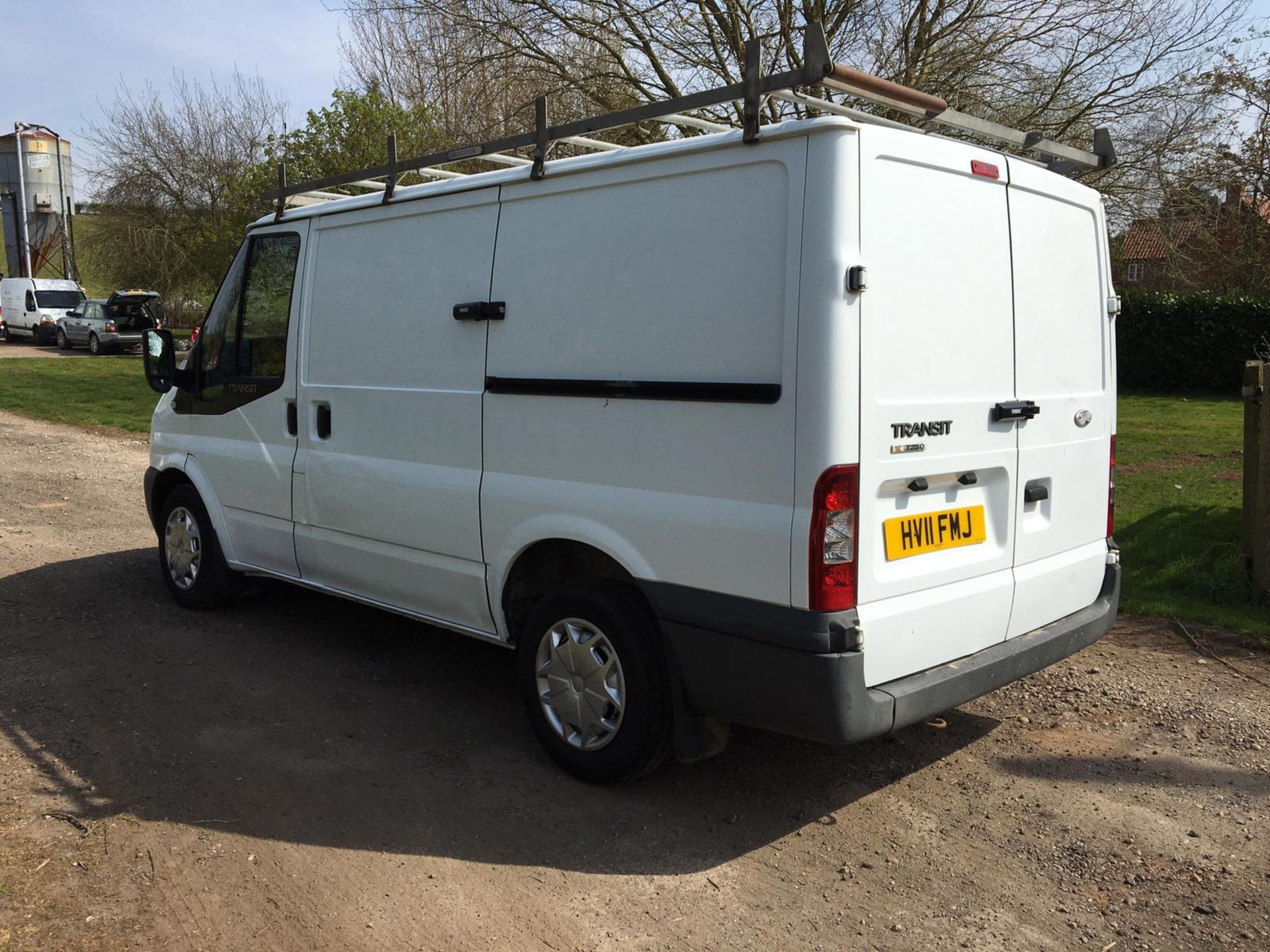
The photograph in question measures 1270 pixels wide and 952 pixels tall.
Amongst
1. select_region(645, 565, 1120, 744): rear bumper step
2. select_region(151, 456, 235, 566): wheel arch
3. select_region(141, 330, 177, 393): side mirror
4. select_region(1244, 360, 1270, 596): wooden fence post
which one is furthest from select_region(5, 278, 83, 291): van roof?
select_region(645, 565, 1120, 744): rear bumper step

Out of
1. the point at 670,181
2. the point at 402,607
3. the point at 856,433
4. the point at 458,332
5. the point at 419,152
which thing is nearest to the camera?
the point at 856,433

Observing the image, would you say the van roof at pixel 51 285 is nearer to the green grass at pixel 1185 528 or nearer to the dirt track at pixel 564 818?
the green grass at pixel 1185 528

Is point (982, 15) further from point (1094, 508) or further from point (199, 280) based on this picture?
point (199, 280)

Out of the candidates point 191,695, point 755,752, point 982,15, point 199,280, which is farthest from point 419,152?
point 199,280

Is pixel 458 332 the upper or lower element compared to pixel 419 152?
lower

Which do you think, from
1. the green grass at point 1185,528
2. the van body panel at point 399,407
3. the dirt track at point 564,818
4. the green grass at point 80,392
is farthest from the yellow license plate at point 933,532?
the green grass at point 80,392

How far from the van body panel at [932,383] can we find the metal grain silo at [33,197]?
5640 cm

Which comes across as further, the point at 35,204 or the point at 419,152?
the point at 35,204

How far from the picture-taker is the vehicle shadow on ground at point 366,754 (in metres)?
3.92

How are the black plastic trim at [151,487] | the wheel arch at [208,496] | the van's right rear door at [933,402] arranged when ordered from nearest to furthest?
the van's right rear door at [933,402] < the wheel arch at [208,496] < the black plastic trim at [151,487]

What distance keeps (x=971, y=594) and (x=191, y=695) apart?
361 centimetres

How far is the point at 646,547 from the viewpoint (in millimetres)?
3920

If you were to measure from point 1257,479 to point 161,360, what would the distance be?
6.42 m

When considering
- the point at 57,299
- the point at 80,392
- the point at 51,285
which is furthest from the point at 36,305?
the point at 80,392
